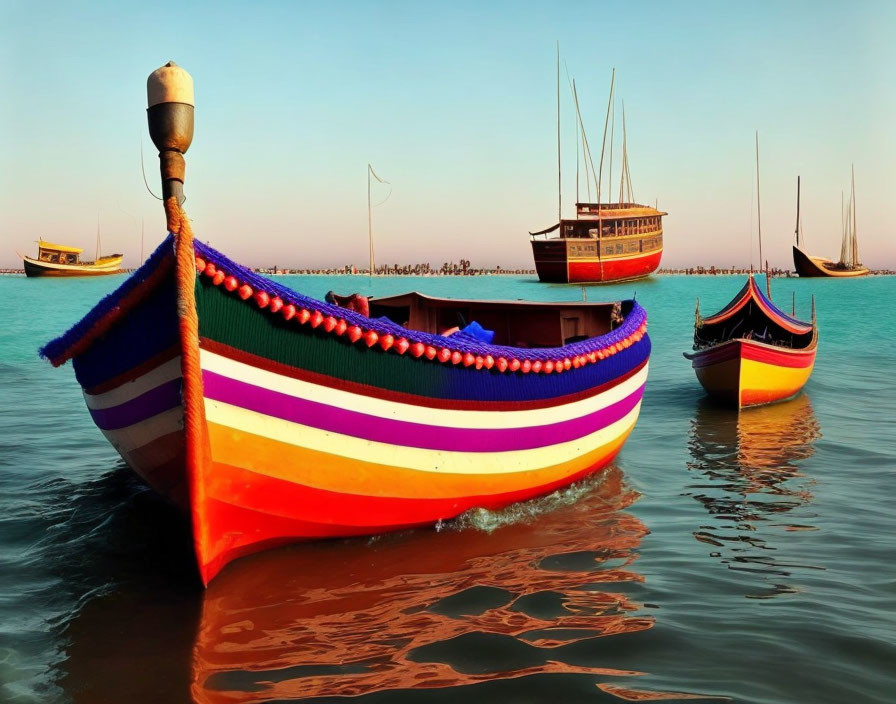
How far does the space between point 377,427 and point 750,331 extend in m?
11.2

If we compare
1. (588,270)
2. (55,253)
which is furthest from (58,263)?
(588,270)

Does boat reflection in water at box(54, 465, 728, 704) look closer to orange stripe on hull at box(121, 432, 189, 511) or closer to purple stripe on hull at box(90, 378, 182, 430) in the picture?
orange stripe on hull at box(121, 432, 189, 511)

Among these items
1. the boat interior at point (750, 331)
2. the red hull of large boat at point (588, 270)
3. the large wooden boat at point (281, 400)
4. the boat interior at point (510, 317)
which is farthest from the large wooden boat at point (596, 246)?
the large wooden boat at point (281, 400)

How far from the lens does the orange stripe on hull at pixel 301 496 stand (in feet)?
14.0

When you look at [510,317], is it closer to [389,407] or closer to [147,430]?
[389,407]

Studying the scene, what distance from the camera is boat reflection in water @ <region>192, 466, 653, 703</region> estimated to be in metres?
3.47

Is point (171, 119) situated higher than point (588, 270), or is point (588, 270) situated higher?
point (171, 119)

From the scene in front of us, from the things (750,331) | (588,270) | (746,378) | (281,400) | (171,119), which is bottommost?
(746,378)

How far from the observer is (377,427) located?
4723 mm

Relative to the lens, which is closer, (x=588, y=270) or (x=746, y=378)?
(x=746, y=378)

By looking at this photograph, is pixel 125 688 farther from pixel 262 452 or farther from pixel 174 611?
pixel 262 452

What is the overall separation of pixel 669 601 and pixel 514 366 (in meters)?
1.93

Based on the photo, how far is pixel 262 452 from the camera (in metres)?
4.34

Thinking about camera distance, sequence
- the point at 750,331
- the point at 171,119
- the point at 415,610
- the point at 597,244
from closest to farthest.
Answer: the point at 171,119, the point at 415,610, the point at 750,331, the point at 597,244
